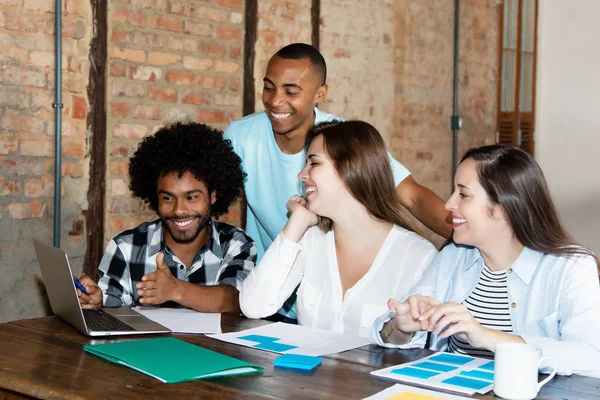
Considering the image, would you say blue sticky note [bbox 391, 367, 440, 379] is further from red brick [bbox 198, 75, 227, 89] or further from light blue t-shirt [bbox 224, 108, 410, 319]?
red brick [bbox 198, 75, 227, 89]

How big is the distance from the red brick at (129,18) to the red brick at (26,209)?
94 centimetres

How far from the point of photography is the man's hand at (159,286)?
7.81 ft

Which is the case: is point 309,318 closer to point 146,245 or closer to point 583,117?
point 146,245

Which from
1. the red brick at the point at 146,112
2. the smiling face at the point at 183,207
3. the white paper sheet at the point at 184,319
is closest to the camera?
the white paper sheet at the point at 184,319

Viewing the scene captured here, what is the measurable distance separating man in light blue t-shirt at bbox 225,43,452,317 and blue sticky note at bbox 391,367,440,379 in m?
1.29

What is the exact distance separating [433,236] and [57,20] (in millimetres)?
2928

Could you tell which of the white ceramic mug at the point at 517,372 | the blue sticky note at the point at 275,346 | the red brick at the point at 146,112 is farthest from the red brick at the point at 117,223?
the white ceramic mug at the point at 517,372

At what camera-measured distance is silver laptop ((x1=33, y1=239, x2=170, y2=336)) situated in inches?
82.4

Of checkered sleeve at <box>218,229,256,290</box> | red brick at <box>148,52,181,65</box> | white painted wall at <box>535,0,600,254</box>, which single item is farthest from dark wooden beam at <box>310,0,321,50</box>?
white painted wall at <box>535,0,600,254</box>

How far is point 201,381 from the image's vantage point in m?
1.69

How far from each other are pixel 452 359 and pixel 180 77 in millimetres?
2447

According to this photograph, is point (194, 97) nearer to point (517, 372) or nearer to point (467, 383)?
point (467, 383)

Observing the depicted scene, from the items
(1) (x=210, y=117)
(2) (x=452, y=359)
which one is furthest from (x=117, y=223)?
(2) (x=452, y=359)

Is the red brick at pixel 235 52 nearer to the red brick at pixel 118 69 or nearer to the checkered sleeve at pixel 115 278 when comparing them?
the red brick at pixel 118 69
